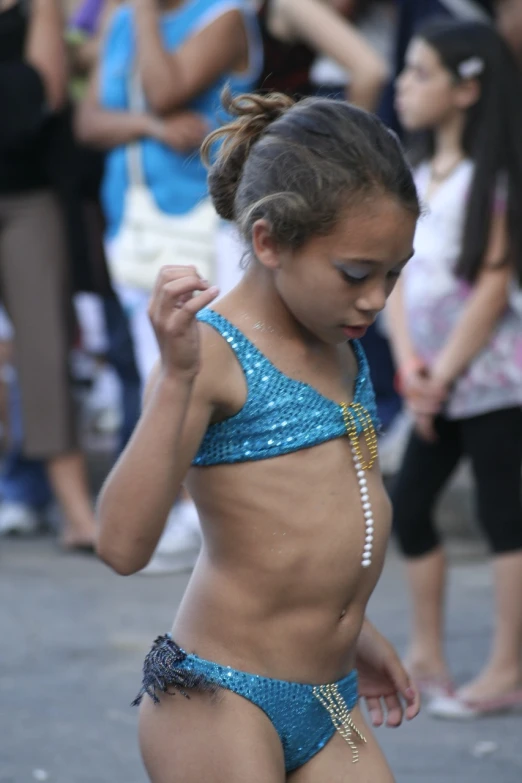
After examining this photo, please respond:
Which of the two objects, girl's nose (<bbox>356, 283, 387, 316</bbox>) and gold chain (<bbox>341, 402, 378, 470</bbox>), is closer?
girl's nose (<bbox>356, 283, 387, 316</bbox>)

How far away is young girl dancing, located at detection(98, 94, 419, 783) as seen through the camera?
218 centimetres

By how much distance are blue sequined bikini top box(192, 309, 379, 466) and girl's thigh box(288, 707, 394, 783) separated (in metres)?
0.51

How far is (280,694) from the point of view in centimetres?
229

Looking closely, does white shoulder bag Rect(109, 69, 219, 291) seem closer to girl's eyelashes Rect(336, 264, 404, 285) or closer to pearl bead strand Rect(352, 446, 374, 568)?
pearl bead strand Rect(352, 446, 374, 568)

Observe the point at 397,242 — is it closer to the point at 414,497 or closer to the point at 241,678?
the point at 241,678

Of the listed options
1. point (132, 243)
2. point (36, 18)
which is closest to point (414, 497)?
point (132, 243)

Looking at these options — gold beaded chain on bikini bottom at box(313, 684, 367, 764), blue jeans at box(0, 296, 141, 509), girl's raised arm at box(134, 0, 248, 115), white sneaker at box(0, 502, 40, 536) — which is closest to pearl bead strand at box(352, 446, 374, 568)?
gold beaded chain on bikini bottom at box(313, 684, 367, 764)

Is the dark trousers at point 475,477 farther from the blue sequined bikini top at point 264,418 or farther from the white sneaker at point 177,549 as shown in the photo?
the blue sequined bikini top at point 264,418

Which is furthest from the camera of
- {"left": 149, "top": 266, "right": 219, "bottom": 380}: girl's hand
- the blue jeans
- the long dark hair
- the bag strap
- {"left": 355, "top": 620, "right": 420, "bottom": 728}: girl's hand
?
the blue jeans

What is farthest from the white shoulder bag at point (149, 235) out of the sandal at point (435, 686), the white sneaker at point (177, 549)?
→ the sandal at point (435, 686)

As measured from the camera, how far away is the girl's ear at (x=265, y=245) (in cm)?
224

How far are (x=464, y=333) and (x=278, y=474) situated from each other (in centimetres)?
188

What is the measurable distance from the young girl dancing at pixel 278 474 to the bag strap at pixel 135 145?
9.48 feet

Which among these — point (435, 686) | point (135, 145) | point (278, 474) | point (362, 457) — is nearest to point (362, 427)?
point (362, 457)
